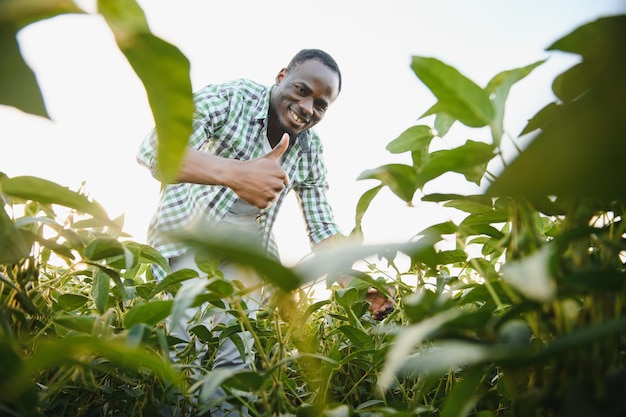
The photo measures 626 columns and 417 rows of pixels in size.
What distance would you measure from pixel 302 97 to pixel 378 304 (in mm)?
1094

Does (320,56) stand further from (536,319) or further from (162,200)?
(536,319)

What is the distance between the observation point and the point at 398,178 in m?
0.36

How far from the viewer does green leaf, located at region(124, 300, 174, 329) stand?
38cm

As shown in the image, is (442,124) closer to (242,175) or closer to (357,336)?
(357,336)

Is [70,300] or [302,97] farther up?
[302,97]

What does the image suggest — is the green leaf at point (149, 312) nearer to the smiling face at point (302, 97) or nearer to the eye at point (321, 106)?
the smiling face at point (302, 97)

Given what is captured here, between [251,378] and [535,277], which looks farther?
[251,378]

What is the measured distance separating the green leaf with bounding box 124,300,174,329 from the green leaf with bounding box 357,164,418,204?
0.57ft

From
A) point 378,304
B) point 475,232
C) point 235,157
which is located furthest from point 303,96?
point 475,232

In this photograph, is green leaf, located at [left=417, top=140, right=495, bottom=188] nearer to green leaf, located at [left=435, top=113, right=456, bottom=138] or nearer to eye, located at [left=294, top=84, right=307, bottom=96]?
green leaf, located at [left=435, top=113, right=456, bottom=138]

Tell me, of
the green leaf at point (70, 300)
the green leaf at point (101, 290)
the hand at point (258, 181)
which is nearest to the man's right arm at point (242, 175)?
the hand at point (258, 181)

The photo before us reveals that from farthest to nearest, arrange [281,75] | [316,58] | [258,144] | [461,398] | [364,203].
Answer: [281,75] < [316,58] < [258,144] < [364,203] < [461,398]

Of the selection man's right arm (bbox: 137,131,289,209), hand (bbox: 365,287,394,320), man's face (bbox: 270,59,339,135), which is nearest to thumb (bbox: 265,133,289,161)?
man's right arm (bbox: 137,131,289,209)

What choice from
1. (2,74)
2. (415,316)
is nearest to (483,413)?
(415,316)
